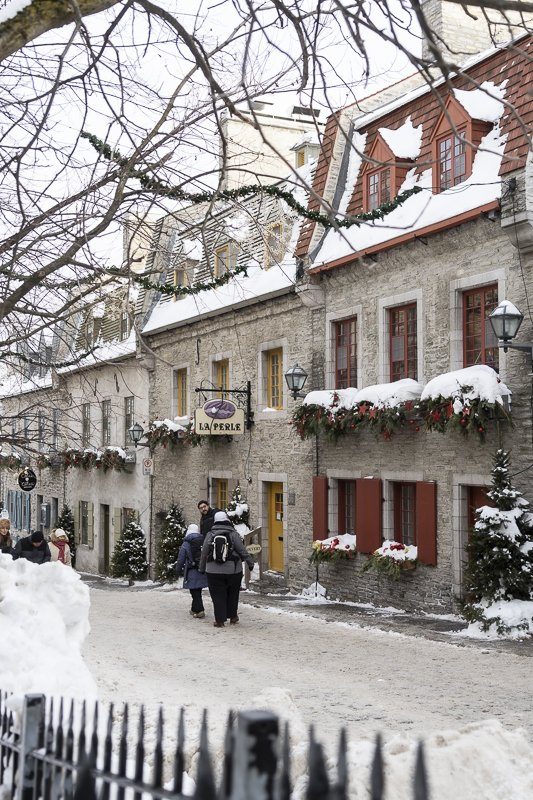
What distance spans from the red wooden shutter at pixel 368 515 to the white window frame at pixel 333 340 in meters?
1.82

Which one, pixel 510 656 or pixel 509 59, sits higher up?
pixel 509 59

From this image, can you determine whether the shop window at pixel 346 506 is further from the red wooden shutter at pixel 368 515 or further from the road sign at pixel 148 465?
the road sign at pixel 148 465

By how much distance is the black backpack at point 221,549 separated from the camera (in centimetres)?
1259

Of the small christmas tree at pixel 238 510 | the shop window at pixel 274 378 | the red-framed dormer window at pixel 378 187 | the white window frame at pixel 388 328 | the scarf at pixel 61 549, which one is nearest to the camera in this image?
the white window frame at pixel 388 328

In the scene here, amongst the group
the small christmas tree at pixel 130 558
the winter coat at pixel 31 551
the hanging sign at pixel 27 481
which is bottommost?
the small christmas tree at pixel 130 558

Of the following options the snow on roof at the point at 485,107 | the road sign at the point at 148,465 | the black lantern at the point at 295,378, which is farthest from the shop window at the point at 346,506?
A: the road sign at the point at 148,465

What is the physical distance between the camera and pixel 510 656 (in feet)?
35.2

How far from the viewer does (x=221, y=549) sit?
496 inches

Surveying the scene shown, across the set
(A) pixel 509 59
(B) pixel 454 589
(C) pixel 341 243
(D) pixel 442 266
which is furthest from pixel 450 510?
(A) pixel 509 59

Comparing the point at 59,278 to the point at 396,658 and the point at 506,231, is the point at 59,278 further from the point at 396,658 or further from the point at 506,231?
the point at 506,231

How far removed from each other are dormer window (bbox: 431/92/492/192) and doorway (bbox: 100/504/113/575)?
58.2ft

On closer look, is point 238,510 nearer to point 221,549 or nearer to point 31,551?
point 221,549

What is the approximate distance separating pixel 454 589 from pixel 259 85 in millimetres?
9425

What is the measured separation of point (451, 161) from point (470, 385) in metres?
4.26
